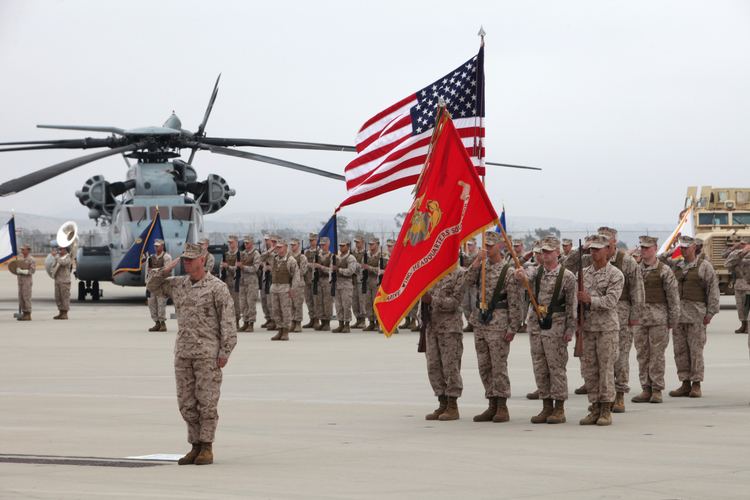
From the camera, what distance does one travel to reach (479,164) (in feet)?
40.4

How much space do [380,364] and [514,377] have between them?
2.47 metres

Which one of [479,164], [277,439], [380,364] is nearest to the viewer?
[277,439]

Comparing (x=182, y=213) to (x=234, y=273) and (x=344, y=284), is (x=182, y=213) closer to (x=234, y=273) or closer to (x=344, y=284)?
(x=234, y=273)

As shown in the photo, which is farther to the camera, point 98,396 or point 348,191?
point 98,396

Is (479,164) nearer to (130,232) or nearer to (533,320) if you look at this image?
(533,320)

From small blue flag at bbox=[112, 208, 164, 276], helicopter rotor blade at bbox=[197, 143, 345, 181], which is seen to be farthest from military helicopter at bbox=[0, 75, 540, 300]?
small blue flag at bbox=[112, 208, 164, 276]

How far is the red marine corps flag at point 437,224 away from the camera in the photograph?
11.4 metres

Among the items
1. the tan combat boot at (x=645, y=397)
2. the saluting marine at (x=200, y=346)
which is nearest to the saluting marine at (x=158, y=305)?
the tan combat boot at (x=645, y=397)

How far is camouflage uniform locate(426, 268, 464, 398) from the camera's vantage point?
1185cm

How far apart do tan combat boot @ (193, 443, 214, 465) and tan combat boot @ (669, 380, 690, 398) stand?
6.13 metres

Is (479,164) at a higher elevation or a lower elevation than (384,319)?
higher

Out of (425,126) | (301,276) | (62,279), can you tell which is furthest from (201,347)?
(62,279)

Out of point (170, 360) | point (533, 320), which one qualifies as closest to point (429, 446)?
point (533, 320)

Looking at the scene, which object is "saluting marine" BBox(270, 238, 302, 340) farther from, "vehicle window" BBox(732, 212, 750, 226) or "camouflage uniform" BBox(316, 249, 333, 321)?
"vehicle window" BBox(732, 212, 750, 226)
